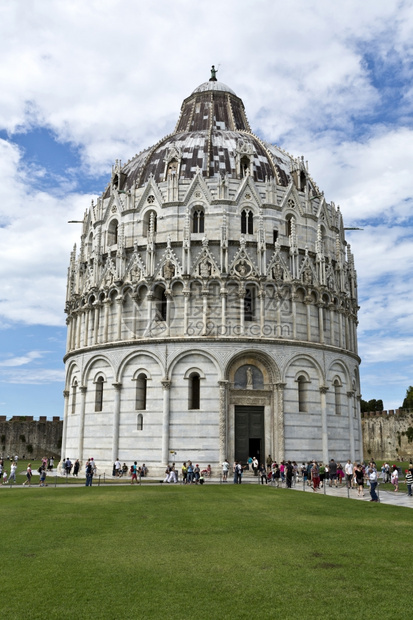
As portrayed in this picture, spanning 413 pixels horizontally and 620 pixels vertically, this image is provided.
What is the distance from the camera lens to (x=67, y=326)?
174 feet

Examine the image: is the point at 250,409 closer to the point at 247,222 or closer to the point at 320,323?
the point at 320,323

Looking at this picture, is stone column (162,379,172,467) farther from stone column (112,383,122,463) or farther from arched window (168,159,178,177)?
arched window (168,159,178,177)

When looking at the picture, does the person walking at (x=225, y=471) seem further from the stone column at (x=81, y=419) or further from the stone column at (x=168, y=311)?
the stone column at (x=81, y=419)

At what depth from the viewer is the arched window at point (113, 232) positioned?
1914 inches

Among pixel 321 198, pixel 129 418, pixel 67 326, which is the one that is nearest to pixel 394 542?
pixel 129 418

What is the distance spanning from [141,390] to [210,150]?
2128cm

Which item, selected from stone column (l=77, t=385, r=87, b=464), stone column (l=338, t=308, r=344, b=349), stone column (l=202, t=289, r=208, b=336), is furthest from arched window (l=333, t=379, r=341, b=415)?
stone column (l=77, t=385, r=87, b=464)

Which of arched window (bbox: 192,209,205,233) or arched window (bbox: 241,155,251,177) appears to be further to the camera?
arched window (bbox: 241,155,251,177)

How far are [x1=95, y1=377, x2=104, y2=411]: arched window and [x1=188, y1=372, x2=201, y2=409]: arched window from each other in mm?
8056

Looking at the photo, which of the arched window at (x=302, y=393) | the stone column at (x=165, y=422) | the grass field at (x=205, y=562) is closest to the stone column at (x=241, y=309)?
the arched window at (x=302, y=393)

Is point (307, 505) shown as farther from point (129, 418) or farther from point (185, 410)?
point (129, 418)

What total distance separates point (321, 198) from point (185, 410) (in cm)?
2262

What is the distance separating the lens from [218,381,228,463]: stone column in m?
40.1

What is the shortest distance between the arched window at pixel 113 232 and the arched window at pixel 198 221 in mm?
7340
